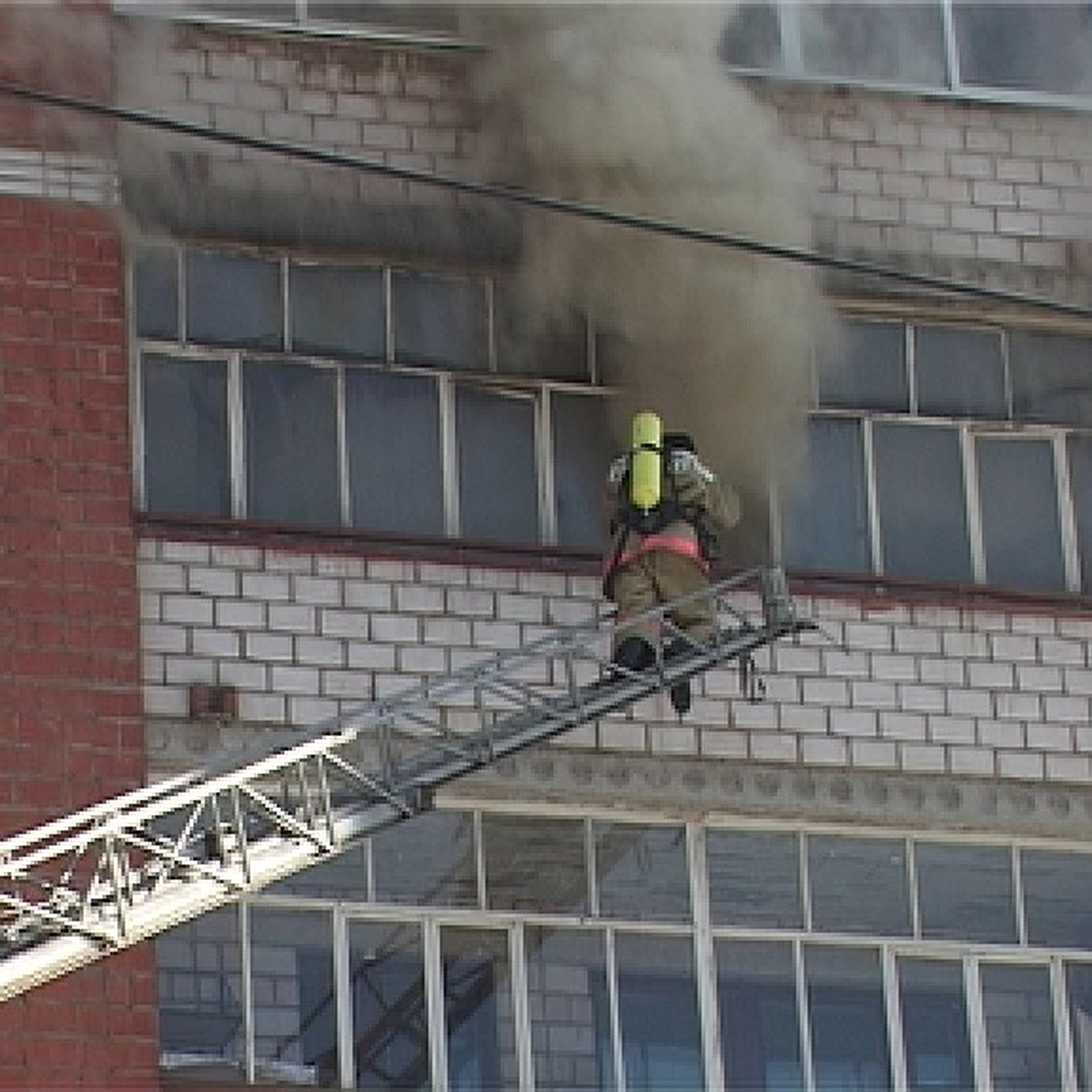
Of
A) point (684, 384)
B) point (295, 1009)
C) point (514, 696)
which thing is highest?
point (684, 384)

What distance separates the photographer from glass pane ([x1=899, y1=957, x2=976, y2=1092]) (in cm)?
2300

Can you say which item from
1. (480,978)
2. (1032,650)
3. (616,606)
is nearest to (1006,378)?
(1032,650)

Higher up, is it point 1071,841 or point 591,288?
point 591,288

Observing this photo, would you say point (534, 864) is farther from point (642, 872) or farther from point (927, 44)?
point (927, 44)

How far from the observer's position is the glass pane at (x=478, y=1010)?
22.1 metres

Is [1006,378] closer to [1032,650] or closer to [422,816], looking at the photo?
[1032,650]

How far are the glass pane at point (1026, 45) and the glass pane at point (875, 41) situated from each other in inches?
6.6

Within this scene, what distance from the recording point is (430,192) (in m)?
23.7

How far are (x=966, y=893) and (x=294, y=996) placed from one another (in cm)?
350

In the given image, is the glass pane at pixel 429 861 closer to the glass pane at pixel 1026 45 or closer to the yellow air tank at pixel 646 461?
the yellow air tank at pixel 646 461

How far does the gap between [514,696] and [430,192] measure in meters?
2.75

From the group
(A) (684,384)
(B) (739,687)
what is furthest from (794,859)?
(A) (684,384)

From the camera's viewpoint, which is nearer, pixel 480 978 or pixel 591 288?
pixel 480 978

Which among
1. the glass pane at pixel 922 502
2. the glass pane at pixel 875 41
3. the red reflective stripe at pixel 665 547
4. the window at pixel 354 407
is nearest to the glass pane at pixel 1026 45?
the glass pane at pixel 875 41
